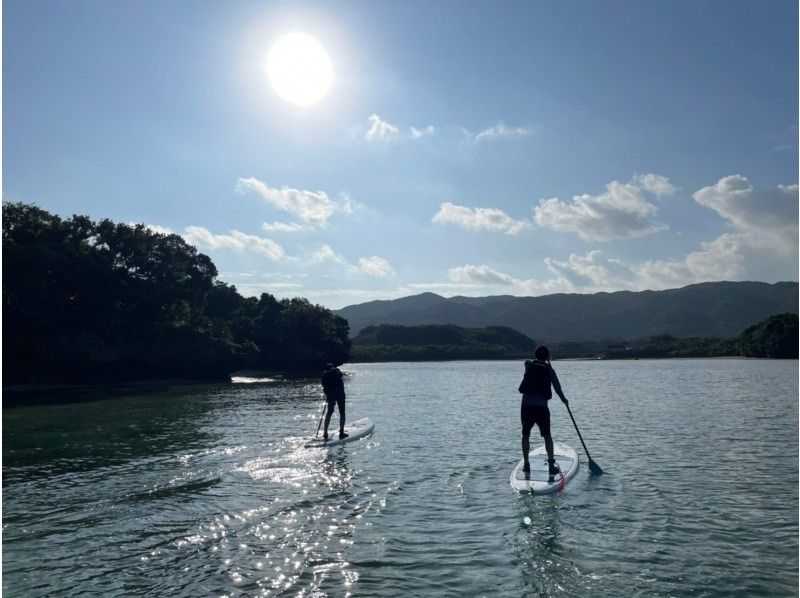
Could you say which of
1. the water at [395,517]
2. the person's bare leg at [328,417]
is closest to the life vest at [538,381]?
the water at [395,517]

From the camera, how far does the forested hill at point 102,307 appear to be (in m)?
61.3

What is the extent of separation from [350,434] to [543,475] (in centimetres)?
937

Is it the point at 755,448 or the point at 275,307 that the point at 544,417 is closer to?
the point at 755,448

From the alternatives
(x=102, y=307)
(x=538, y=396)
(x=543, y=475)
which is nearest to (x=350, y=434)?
(x=543, y=475)

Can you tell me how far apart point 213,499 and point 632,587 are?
29.0ft

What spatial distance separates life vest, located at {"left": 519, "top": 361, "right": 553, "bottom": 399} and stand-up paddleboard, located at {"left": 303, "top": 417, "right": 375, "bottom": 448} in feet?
28.4

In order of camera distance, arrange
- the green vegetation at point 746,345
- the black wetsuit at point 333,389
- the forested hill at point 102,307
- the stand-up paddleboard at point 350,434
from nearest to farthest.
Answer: the stand-up paddleboard at point 350,434 < the black wetsuit at point 333,389 < the forested hill at point 102,307 < the green vegetation at point 746,345

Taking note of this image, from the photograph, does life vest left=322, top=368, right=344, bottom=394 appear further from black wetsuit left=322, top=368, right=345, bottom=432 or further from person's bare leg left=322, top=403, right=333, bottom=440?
person's bare leg left=322, top=403, right=333, bottom=440

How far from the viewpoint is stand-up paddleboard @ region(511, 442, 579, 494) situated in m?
13.3

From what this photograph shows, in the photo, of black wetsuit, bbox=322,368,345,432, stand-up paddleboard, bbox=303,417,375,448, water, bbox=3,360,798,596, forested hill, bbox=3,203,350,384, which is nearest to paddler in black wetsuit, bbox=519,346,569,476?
water, bbox=3,360,798,596

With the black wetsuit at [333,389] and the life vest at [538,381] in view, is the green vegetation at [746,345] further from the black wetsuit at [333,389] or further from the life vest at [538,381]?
the life vest at [538,381]

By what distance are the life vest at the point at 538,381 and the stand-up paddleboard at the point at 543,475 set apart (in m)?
1.90

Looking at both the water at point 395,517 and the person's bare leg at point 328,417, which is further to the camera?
the person's bare leg at point 328,417

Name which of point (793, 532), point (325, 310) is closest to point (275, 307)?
point (325, 310)
